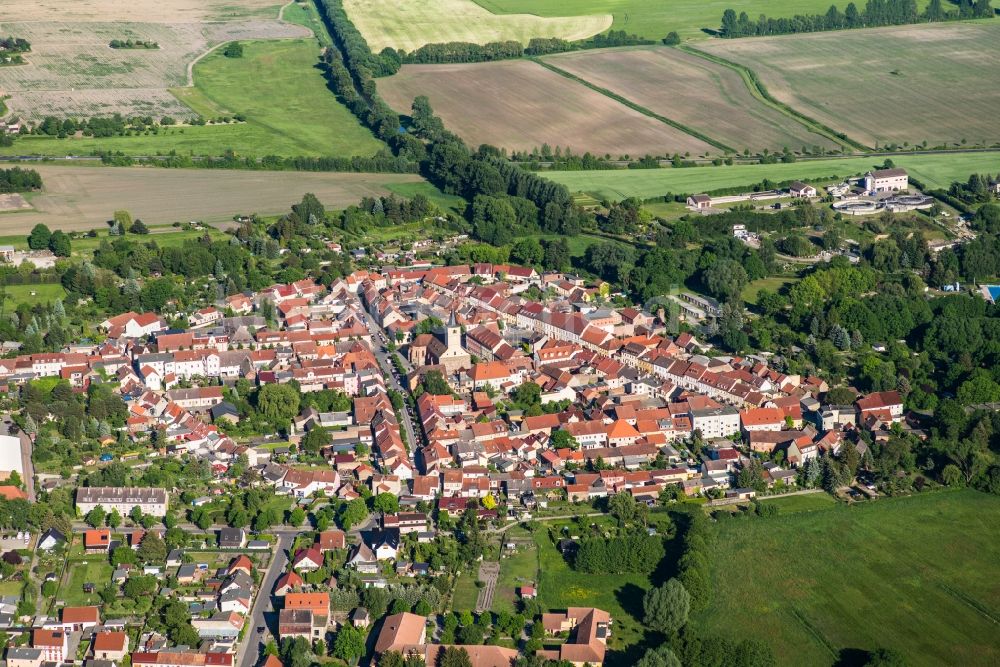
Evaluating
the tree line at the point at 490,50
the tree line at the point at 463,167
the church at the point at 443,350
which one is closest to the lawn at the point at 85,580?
the church at the point at 443,350

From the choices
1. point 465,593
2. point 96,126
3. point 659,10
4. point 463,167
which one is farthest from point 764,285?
point 659,10

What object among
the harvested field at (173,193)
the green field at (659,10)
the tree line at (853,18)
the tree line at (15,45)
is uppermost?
the tree line at (853,18)

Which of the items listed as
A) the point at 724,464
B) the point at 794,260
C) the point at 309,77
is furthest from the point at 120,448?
the point at 309,77

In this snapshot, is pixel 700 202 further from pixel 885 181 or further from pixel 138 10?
pixel 138 10

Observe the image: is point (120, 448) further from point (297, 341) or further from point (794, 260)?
point (794, 260)

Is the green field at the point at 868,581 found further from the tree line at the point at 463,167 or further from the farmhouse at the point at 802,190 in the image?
the farmhouse at the point at 802,190

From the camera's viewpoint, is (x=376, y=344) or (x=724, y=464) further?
(x=376, y=344)
